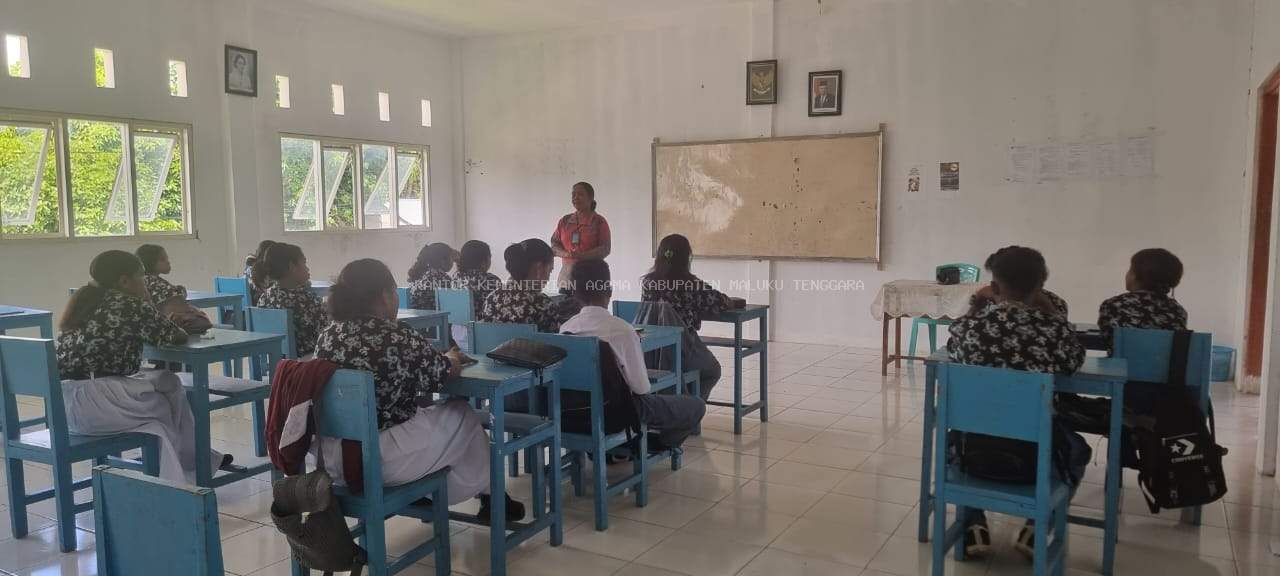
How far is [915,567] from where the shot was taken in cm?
292

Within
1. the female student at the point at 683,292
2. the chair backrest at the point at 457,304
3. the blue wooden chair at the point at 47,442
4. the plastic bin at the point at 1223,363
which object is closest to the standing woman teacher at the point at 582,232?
the chair backrest at the point at 457,304

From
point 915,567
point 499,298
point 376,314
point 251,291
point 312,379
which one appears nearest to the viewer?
point 312,379

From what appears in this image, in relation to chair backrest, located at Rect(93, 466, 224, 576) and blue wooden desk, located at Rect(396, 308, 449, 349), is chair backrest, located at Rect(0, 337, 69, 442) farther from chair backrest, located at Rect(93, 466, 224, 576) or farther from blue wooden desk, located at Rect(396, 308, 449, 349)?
chair backrest, located at Rect(93, 466, 224, 576)

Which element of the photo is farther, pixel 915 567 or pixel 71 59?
pixel 71 59

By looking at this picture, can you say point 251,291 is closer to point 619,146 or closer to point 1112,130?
point 619,146

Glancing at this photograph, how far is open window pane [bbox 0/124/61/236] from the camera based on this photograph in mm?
5953

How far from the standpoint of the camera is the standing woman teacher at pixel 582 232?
584cm

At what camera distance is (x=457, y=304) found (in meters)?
4.89

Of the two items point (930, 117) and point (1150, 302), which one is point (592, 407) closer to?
point (1150, 302)

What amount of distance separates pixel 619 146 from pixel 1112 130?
174 inches

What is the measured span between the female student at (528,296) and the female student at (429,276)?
4.48 ft

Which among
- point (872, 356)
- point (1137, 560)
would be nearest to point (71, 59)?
point (872, 356)

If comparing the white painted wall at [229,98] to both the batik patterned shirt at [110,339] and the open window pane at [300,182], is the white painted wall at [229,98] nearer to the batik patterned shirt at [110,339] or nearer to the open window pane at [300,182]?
the open window pane at [300,182]

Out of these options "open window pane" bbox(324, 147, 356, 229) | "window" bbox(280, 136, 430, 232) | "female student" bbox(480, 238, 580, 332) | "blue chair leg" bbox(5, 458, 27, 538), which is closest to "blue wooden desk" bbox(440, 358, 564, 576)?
"female student" bbox(480, 238, 580, 332)
